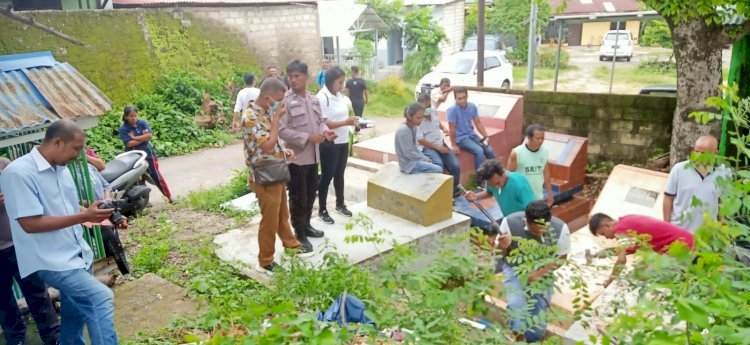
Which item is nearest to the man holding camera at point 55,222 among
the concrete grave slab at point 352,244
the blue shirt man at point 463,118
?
the concrete grave slab at point 352,244

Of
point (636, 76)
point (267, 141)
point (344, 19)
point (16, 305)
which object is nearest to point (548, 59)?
point (636, 76)

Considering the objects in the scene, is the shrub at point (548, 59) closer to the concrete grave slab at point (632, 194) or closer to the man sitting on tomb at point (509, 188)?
the concrete grave slab at point (632, 194)

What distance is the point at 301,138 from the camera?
5.02 m

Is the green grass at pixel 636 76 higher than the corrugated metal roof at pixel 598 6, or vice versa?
the corrugated metal roof at pixel 598 6

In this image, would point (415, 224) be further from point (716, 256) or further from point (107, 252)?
point (716, 256)

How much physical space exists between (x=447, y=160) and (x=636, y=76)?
625 inches

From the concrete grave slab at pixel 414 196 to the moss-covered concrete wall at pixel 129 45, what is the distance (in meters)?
8.05

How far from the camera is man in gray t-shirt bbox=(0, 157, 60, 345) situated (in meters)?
3.88

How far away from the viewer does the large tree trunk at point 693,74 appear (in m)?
7.37

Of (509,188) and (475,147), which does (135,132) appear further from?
(509,188)

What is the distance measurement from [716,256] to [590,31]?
32730mm

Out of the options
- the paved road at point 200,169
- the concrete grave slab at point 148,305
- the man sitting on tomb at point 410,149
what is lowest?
the paved road at point 200,169

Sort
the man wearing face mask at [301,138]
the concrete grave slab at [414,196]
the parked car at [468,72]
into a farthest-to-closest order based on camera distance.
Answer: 1. the parked car at [468,72]
2. the concrete grave slab at [414,196]
3. the man wearing face mask at [301,138]

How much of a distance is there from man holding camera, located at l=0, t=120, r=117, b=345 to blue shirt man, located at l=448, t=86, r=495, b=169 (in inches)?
204
